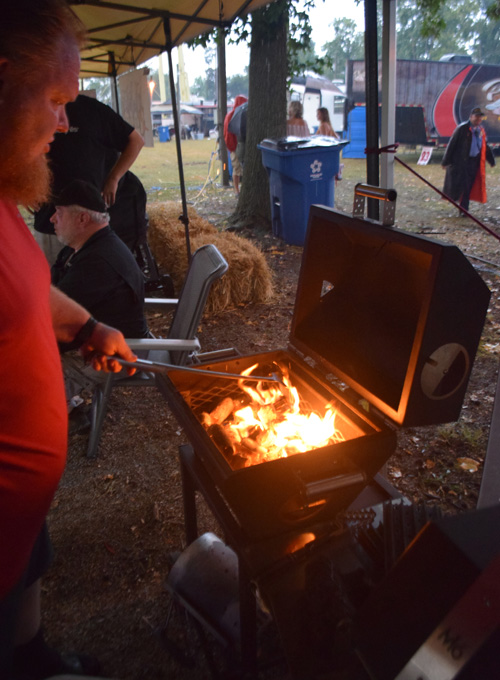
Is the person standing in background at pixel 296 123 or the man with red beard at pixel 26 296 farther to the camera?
the person standing in background at pixel 296 123

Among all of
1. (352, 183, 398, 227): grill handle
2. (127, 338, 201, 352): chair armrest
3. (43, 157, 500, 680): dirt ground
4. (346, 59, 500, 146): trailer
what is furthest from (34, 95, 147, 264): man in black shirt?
(346, 59, 500, 146): trailer

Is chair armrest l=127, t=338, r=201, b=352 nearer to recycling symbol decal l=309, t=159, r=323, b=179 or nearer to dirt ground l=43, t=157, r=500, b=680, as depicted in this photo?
dirt ground l=43, t=157, r=500, b=680

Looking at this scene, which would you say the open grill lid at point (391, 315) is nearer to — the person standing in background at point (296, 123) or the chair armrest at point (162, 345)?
the chair armrest at point (162, 345)

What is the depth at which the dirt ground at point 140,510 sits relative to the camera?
2094mm

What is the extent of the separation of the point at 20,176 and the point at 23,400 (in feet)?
1.78

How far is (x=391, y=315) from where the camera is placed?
1.72 meters

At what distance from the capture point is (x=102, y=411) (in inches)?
126

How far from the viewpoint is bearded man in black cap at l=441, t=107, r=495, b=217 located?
10.0 m

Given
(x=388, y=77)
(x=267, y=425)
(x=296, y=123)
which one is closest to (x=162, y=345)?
(x=267, y=425)

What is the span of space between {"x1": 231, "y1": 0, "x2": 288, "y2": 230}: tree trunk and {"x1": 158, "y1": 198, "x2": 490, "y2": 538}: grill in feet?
23.4

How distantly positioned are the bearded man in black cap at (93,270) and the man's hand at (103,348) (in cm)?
122

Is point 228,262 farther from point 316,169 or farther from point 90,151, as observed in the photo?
point 316,169

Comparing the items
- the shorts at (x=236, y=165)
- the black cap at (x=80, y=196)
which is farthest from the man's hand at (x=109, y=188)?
the shorts at (x=236, y=165)

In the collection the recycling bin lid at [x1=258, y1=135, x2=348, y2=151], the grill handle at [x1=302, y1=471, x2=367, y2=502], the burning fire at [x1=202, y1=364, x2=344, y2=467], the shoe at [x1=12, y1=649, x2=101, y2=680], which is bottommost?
the shoe at [x1=12, y1=649, x2=101, y2=680]
